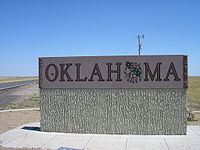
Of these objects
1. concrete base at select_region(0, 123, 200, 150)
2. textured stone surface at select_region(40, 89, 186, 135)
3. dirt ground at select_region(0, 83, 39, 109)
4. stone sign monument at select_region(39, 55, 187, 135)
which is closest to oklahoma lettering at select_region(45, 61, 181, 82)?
stone sign monument at select_region(39, 55, 187, 135)

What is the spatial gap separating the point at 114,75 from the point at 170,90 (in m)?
2.04

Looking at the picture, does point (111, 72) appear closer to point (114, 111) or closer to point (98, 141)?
point (114, 111)

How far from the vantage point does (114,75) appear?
8930 mm

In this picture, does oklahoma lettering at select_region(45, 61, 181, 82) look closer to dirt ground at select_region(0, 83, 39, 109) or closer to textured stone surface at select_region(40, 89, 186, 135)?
textured stone surface at select_region(40, 89, 186, 135)

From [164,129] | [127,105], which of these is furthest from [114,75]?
[164,129]

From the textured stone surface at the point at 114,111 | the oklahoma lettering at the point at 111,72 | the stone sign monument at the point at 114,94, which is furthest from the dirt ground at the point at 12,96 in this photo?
the oklahoma lettering at the point at 111,72

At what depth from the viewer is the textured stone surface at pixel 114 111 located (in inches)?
343

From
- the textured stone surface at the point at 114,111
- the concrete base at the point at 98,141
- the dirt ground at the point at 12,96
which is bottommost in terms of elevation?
the dirt ground at the point at 12,96

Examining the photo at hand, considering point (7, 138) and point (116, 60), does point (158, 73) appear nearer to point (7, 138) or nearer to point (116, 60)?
point (116, 60)

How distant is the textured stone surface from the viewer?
28.6 feet

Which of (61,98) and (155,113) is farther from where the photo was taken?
(61,98)

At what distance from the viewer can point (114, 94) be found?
891 cm

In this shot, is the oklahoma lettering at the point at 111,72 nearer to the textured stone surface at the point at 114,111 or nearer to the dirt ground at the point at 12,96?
the textured stone surface at the point at 114,111

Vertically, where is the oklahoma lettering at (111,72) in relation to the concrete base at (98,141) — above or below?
above
